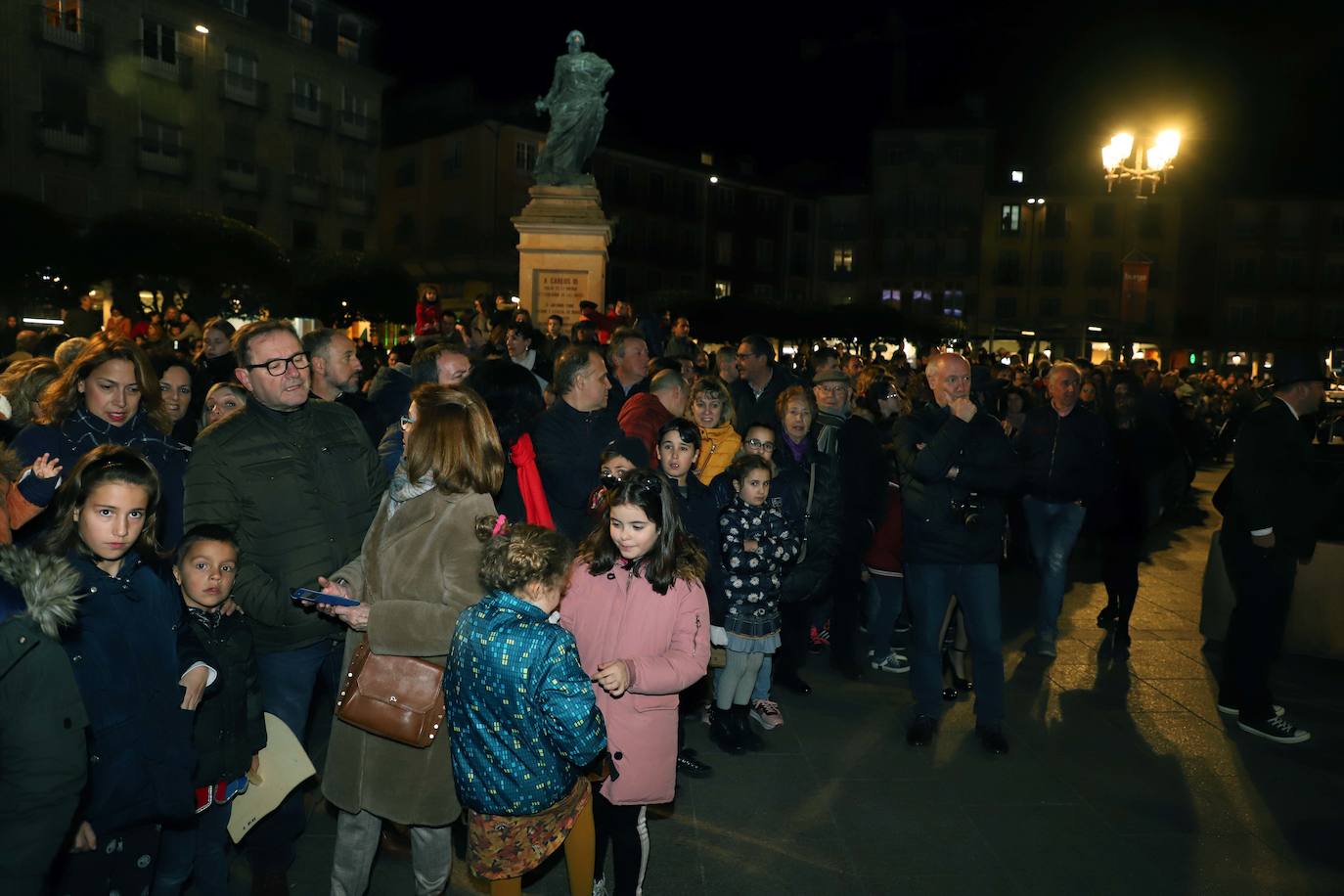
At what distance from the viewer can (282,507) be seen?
3869mm

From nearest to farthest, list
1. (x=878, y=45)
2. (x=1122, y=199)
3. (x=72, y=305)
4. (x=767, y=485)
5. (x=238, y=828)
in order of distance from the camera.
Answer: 1. (x=238, y=828)
2. (x=767, y=485)
3. (x=72, y=305)
4. (x=1122, y=199)
5. (x=878, y=45)

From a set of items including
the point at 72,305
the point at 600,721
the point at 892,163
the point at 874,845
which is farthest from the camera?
the point at 892,163

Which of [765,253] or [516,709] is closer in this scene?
[516,709]

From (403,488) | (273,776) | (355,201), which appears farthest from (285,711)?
(355,201)

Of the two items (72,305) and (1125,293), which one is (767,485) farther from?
(72,305)

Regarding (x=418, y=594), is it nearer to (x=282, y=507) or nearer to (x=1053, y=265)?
(x=282, y=507)

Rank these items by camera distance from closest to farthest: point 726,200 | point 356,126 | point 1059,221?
point 356,126 < point 1059,221 < point 726,200

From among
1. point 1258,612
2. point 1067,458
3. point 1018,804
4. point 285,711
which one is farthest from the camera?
point 1067,458

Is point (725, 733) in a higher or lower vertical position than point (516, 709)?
lower

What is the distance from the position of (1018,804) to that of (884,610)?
233 cm

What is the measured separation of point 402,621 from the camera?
11.1 feet

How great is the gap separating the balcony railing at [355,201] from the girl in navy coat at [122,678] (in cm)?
4260

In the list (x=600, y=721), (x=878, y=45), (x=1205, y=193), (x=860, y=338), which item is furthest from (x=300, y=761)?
(x=878, y=45)

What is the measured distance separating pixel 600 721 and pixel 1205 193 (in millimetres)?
66818
